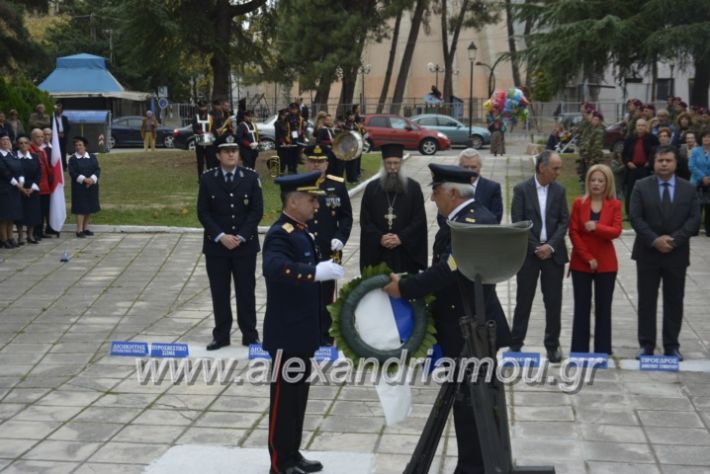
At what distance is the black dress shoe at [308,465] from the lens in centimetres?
621

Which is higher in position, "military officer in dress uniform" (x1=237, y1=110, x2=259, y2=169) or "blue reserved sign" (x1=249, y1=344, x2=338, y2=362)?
"military officer in dress uniform" (x1=237, y1=110, x2=259, y2=169)

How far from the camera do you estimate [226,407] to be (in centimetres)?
773

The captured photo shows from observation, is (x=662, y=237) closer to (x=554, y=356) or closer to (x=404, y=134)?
(x=554, y=356)

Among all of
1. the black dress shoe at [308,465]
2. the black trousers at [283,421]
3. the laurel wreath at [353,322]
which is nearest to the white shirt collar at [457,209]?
the laurel wreath at [353,322]

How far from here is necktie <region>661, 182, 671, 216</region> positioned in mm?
9172

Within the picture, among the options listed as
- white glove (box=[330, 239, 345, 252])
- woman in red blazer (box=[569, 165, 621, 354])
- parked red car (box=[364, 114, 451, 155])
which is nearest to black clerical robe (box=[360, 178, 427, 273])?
white glove (box=[330, 239, 345, 252])

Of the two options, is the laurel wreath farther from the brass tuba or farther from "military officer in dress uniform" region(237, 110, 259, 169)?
"military officer in dress uniform" region(237, 110, 259, 169)

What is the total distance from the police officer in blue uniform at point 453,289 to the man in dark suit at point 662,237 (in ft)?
11.4

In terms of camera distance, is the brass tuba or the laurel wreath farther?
the brass tuba

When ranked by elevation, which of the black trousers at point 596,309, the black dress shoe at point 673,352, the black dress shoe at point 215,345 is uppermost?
the black trousers at point 596,309

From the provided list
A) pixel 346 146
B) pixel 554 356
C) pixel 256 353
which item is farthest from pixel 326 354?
pixel 346 146

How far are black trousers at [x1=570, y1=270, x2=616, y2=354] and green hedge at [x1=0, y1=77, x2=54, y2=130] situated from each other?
1898cm

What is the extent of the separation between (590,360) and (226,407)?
128 inches

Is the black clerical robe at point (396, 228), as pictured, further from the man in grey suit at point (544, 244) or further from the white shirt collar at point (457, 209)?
the white shirt collar at point (457, 209)
